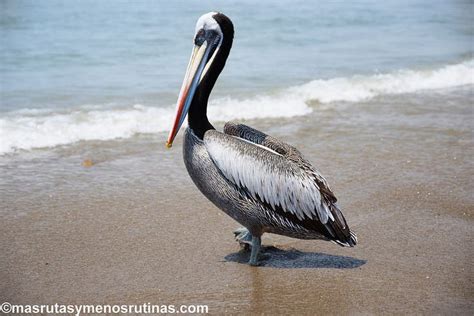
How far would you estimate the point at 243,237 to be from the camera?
4906 mm

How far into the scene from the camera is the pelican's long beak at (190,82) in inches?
184

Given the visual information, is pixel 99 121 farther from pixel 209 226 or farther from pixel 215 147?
pixel 215 147

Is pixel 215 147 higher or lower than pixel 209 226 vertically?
higher

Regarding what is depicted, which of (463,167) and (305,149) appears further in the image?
(305,149)

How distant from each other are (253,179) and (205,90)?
0.83 m

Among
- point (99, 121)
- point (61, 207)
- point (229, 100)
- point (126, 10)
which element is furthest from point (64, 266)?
point (126, 10)

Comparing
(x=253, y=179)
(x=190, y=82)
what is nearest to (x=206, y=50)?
(x=190, y=82)

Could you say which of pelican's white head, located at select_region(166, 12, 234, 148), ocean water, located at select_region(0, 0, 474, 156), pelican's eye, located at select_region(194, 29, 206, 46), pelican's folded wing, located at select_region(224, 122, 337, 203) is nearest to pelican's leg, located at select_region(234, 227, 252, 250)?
pelican's folded wing, located at select_region(224, 122, 337, 203)

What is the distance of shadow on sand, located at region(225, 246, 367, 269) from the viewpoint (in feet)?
15.5

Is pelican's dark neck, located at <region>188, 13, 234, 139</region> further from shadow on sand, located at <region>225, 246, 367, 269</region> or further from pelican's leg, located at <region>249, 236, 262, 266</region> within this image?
shadow on sand, located at <region>225, 246, 367, 269</region>

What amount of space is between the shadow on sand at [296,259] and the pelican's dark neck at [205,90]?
101 centimetres

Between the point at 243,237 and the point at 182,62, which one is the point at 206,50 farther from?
the point at 182,62

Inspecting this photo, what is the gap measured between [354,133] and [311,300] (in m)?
4.26

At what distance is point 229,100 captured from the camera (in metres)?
Result: 10.2
